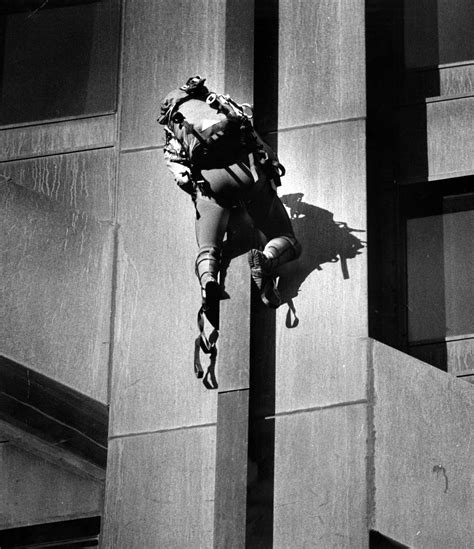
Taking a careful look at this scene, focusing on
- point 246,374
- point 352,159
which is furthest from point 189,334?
point 352,159

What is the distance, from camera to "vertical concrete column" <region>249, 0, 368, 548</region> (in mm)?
16922

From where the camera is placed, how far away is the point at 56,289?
1875 cm

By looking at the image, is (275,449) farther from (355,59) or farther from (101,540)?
(355,59)

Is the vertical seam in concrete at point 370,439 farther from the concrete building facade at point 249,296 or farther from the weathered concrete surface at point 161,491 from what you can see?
the weathered concrete surface at point 161,491

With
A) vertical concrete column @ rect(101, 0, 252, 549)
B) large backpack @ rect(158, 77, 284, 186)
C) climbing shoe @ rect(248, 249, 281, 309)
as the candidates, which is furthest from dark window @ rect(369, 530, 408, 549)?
large backpack @ rect(158, 77, 284, 186)

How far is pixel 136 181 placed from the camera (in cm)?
1897

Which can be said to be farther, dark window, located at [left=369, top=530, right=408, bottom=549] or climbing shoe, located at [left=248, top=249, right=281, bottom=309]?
climbing shoe, located at [left=248, top=249, right=281, bottom=309]

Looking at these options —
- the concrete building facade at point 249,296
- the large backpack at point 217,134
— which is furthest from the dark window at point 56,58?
the large backpack at point 217,134

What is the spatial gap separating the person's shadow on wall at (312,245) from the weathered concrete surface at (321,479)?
Result: 99 centimetres

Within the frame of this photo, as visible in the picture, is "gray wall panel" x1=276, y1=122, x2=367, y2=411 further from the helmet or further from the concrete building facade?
the helmet

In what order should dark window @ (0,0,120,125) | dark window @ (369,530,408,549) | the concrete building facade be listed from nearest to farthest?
1. dark window @ (369,530,408,549)
2. the concrete building facade
3. dark window @ (0,0,120,125)

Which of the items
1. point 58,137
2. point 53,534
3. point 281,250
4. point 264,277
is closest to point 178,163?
point 281,250

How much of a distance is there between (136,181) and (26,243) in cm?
116

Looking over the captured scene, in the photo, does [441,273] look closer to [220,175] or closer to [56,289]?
[220,175]
